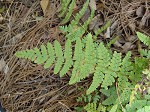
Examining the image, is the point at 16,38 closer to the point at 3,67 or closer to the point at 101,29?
the point at 3,67

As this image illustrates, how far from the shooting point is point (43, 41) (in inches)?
97.5

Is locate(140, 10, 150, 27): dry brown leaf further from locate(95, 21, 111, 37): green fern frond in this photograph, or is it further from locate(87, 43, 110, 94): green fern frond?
locate(87, 43, 110, 94): green fern frond

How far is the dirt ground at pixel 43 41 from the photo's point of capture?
2.37 meters

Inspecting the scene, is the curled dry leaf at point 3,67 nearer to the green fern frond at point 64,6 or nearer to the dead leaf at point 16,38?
the dead leaf at point 16,38

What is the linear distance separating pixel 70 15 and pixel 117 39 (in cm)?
44

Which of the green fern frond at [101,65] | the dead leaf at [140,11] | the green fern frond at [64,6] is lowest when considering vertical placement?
the green fern frond at [101,65]

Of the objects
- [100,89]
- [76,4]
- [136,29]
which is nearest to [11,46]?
[76,4]

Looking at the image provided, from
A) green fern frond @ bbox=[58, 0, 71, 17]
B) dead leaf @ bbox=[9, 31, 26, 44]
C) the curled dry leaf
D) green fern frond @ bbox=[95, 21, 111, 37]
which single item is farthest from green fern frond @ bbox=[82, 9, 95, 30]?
the curled dry leaf

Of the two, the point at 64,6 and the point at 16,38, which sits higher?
the point at 64,6

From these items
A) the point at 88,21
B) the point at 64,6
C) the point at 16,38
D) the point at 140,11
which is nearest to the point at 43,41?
the point at 16,38

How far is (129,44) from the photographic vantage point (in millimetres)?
2342

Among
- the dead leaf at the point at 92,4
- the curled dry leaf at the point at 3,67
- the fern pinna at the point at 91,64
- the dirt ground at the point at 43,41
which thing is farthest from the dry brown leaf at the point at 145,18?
the curled dry leaf at the point at 3,67

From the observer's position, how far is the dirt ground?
2371mm

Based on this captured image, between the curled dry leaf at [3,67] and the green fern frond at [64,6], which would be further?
the curled dry leaf at [3,67]
